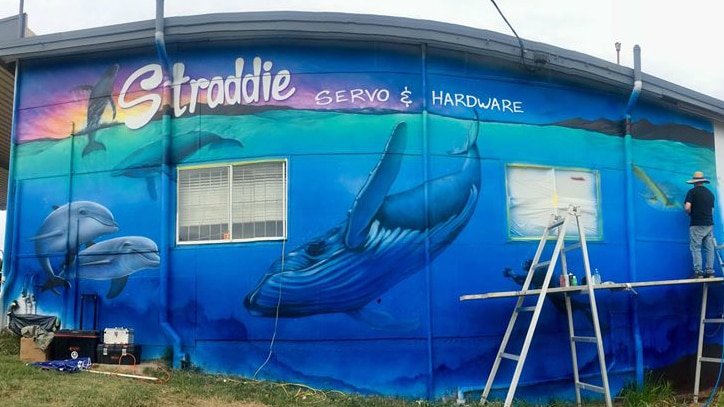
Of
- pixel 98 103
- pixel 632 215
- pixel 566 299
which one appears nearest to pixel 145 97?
pixel 98 103

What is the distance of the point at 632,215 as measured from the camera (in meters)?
10.2

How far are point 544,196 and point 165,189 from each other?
5556mm

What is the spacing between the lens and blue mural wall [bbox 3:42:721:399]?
8797 mm

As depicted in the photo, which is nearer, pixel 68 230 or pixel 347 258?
pixel 347 258

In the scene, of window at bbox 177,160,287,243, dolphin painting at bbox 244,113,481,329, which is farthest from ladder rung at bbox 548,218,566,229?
window at bbox 177,160,287,243

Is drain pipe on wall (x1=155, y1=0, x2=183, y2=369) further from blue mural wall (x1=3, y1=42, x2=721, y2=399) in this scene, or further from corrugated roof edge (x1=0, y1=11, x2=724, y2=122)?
corrugated roof edge (x1=0, y1=11, x2=724, y2=122)

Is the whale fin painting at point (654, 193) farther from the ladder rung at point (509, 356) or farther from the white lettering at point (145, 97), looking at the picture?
the white lettering at point (145, 97)

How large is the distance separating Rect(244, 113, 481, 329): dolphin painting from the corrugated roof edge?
56.4 inches

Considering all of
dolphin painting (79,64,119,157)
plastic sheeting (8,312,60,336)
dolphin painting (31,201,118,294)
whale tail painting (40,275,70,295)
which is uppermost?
dolphin painting (79,64,119,157)

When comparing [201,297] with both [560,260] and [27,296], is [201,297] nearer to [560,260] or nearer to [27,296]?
[27,296]

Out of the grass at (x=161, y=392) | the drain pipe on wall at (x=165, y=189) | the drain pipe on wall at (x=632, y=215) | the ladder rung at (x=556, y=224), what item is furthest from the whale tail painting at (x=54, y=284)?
the drain pipe on wall at (x=632, y=215)

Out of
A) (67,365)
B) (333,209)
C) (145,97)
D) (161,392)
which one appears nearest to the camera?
(161,392)

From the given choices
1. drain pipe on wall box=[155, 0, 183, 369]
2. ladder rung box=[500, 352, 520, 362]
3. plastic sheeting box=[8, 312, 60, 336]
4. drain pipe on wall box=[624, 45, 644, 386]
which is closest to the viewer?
ladder rung box=[500, 352, 520, 362]

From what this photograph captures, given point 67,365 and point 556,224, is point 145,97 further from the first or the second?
point 556,224
